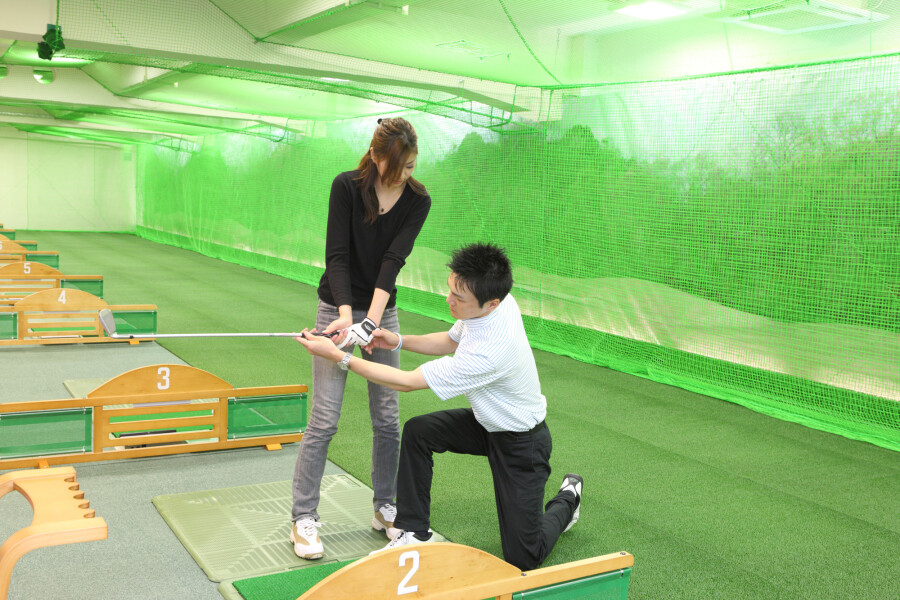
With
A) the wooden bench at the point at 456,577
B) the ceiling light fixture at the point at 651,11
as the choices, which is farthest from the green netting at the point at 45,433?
the ceiling light fixture at the point at 651,11

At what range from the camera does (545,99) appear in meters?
6.13

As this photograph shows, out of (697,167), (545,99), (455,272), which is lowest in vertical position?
(455,272)

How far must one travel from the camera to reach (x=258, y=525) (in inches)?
97.7

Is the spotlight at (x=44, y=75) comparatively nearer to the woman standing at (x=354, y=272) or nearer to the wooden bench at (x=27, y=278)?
the wooden bench at (x=27, y=278)

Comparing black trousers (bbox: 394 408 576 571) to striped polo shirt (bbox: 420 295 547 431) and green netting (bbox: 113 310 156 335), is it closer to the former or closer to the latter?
striped polo shirt (bbox: 420 295 547 431)

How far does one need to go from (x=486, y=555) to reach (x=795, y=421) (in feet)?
10.4

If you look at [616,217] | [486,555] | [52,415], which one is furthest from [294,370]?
[486,555]

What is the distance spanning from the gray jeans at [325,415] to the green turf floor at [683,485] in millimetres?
463

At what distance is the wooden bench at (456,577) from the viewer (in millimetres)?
1451

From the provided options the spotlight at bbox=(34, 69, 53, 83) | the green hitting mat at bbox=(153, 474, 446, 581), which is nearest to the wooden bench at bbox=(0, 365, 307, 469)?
the green hitting mat at bbox=(153, 474, 446, 581)

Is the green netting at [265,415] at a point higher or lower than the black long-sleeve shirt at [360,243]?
lower

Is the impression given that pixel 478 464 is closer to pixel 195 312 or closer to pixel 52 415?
pixel 52 415

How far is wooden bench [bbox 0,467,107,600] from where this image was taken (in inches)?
61.6

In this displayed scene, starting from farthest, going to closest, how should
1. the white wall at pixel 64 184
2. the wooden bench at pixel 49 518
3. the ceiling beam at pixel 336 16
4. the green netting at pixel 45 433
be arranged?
the white wall at pixel 64 184 < the ceiling beam at pixel 336 16 < the green netting at pixel 45 433 < the wooden bench at pixel 49 518
